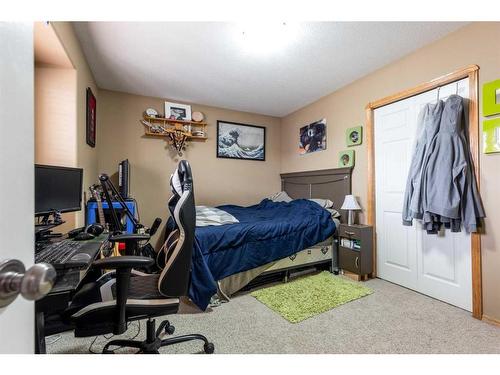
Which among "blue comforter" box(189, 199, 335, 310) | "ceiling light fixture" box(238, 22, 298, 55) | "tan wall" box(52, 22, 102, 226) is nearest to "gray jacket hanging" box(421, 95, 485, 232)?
"blue comforter" box(189, 199, 335, 310)

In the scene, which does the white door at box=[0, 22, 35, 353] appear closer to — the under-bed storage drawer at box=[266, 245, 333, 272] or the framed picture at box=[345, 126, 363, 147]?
the under-bed storage drawer at box=[266, 245, 333, 272]

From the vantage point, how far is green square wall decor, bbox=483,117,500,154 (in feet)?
5.77

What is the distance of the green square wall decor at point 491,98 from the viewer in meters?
1.76

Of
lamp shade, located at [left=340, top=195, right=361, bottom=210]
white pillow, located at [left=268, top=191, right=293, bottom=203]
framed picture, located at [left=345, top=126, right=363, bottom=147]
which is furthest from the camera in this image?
white pillow, located at [left=268, top=191, right=293, bottom=203]

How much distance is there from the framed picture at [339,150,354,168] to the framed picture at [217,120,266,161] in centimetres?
156

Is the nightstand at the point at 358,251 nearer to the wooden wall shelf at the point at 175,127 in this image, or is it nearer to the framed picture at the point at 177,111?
the wooden wall shelf at the point at 175,127

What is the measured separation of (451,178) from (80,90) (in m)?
3.45

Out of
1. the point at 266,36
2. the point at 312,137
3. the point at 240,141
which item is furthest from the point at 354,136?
the point at 240,141

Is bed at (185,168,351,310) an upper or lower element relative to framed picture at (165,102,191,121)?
lower

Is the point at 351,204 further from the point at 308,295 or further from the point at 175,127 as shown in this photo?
the point at 175,127

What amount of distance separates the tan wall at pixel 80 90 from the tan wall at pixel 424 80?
3.06 meters

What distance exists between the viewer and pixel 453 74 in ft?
6.72
